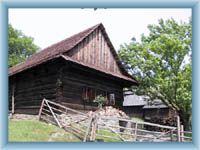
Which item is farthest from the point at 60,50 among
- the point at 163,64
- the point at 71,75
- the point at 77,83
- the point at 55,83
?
the point at 163,64

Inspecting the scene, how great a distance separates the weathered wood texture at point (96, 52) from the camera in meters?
11.9

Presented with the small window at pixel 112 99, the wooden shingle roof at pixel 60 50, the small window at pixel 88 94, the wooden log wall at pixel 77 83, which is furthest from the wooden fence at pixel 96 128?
the small window at pixel 112 99

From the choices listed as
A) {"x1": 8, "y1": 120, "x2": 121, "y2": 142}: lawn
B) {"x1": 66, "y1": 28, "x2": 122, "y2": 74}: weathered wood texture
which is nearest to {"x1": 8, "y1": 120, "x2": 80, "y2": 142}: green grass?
{"x1": 8, "y1": 120, "x2": 121, "y2": 142}: lawn

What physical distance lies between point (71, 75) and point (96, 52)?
1736mm

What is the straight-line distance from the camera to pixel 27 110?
1225 cm

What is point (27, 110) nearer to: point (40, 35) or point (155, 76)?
point (40, 35)

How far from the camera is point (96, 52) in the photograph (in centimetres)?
1274

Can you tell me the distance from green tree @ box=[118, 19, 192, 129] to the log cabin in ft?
4.75

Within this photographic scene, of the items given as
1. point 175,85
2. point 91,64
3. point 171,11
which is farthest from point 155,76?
point 171,11

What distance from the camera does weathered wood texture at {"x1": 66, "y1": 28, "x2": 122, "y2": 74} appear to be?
11.9 metres

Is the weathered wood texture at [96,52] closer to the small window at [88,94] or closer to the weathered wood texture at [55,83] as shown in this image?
the weathered wood texture at [55,83]

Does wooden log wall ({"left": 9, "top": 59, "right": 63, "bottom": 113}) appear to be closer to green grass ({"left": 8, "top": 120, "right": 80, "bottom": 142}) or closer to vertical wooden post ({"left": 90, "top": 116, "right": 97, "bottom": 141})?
green grass ({"left": 8, "top": 120, "right": 80, "bottom": 142})

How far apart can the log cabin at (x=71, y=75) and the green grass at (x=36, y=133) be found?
150 cm
